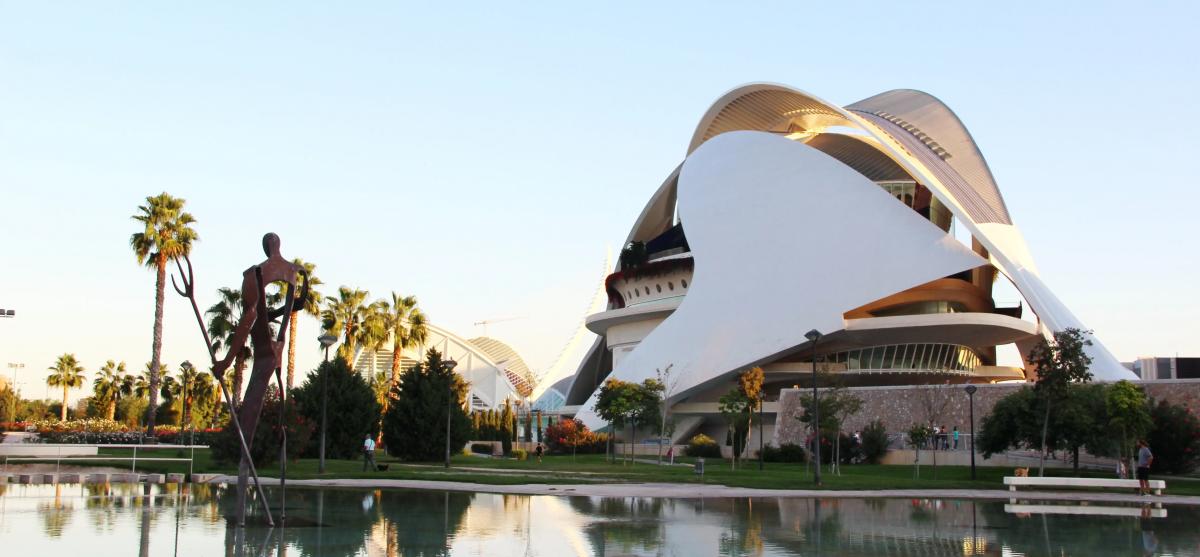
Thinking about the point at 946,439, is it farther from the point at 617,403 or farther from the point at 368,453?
the point at 368,453

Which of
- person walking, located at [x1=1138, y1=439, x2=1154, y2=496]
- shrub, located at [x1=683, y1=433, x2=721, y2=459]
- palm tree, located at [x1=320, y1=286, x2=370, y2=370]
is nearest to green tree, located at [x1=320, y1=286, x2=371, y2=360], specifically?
palm tree, located at [x1=320, y1=286, x2=370, y2=370]

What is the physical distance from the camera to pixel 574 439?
49.1 m

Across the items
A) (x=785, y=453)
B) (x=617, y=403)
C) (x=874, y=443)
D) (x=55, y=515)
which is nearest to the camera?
(x=55, y=515)

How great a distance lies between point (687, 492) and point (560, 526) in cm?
823

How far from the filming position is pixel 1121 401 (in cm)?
2838

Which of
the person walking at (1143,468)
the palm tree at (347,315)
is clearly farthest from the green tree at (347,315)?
the person walking at (1143,468)

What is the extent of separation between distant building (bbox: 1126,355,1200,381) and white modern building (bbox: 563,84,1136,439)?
5069 mm

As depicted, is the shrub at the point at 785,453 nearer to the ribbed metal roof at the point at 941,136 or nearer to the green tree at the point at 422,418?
the green tree at the point at 422,418

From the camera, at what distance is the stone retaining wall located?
36.4m

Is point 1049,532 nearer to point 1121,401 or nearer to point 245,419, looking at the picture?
point 245,419

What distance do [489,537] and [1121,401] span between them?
2104cm

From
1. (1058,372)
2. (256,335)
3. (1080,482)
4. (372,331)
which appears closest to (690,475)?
(1080,482)

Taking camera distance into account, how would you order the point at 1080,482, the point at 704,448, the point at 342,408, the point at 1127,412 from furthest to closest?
the point at 704,448 < the point at 342,408 < the point at 1127,412 < the point at 1080,482

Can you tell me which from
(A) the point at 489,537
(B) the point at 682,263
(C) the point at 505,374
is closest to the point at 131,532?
(A) the point at 489,537
